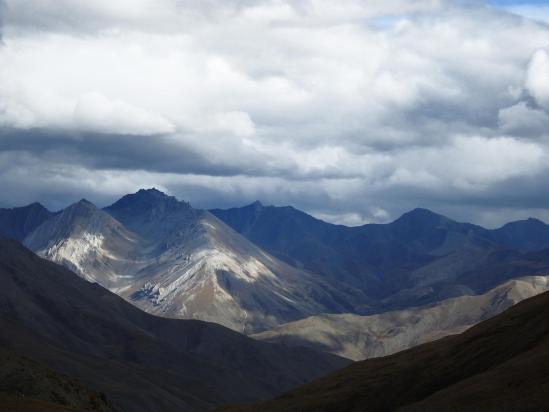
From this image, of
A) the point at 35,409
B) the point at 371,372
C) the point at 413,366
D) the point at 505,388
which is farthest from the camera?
the point at 371,372

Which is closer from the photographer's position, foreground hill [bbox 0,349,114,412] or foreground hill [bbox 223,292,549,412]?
foreground hill [bbox 223,292,549,412]

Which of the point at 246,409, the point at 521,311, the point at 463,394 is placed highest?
the point at 521,311

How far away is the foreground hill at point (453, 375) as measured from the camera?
108750mm

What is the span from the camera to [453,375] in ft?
472

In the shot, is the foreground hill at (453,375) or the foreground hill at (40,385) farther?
the foreground hill at (40,385)

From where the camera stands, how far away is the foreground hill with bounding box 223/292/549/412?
108750mm

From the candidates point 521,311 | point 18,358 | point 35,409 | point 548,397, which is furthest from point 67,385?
point 521,311

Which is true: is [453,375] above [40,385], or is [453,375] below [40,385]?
above

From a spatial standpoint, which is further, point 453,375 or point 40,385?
point 453,375

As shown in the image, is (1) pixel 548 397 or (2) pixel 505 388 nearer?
(1) pixel 548 397

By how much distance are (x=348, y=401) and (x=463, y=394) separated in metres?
44.6

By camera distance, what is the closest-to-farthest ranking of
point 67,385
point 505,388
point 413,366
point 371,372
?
point 505,388, point 67,385, point 413,366, point 371,372

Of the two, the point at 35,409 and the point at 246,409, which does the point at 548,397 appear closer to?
the point at 35,409

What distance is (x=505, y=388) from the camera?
10662 centimetres
